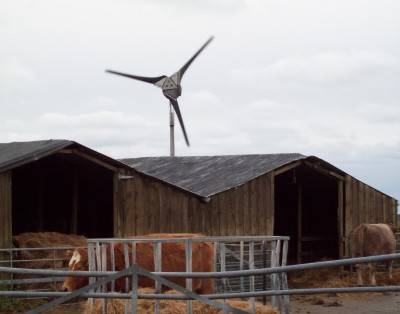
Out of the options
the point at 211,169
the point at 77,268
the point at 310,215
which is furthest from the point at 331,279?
the point at 77,268

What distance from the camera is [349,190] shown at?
21.6 meters

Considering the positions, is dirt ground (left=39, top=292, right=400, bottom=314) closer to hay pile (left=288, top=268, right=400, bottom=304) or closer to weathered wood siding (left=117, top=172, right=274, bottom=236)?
hay pile (left=288, top=268, right=400, bottom=304)

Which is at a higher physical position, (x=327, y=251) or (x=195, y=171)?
(x=195, y=171)

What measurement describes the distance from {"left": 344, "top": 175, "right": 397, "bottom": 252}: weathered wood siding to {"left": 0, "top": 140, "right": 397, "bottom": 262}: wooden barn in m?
0.03

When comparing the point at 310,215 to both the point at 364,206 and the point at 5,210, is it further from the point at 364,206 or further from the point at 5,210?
the point at 5,210

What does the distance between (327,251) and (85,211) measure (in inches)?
358

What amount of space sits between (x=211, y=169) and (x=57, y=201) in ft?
16.5

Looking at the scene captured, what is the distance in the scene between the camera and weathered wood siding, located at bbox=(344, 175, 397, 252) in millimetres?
21594

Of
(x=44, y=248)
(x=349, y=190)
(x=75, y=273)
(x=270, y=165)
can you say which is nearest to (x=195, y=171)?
(x=270, y=165)

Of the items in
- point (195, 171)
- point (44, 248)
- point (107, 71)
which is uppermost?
point (107, 71)

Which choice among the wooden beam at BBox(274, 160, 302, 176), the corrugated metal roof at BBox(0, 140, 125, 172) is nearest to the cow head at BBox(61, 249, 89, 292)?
the corrugated metal roof at BBox(0, 140, 125, 172)

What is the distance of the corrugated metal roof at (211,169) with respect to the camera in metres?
19.0

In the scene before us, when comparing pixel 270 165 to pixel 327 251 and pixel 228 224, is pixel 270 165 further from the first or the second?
pixel 327 251

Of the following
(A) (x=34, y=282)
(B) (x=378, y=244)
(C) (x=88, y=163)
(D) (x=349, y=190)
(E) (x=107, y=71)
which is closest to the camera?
(A) (x=34, y=282)
